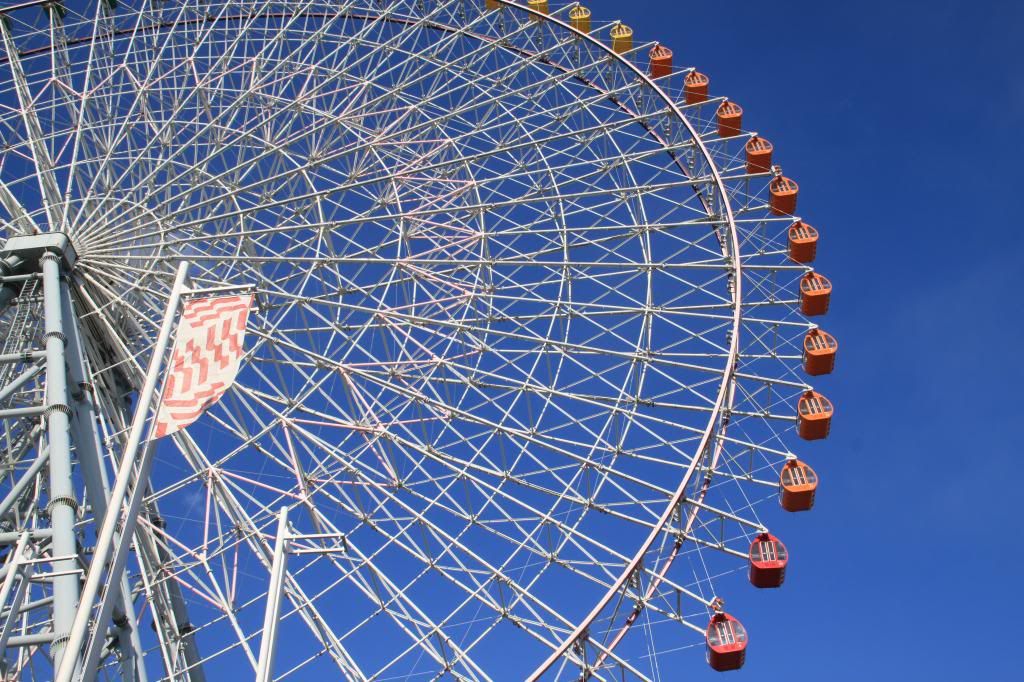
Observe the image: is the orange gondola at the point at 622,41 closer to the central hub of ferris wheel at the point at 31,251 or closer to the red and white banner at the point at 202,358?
the central hub of ferris wheel at the point at 31,251

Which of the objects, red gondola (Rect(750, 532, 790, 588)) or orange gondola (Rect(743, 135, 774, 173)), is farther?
orange gondola (Rect(743, 135, 774, 173))

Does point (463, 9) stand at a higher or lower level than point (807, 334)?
higher

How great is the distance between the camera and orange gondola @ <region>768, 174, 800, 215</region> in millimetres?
25109

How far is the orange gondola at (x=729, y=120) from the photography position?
26484 millimetres

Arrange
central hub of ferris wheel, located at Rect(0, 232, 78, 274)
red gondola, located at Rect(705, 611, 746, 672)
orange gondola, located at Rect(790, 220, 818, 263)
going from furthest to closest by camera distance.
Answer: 1. orange gondola, located at Rect(790, 220, 818, 263)
2. central hub of ferris wheel, located at Rect(0, 232, 78, 274)
3. red gondola, located at Rect(705, 611, 746, 672)

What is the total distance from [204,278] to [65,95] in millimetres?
6109

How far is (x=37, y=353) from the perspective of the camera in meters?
18.2

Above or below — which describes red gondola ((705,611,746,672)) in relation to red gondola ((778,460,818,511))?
below

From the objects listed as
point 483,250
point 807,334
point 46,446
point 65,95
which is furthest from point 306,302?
point 807,334

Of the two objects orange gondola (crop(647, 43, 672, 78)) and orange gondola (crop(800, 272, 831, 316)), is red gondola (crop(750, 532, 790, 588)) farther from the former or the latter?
orange gondola (crop(647, 43, 672, 78))

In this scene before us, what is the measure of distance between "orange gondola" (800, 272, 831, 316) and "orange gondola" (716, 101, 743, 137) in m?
4.60

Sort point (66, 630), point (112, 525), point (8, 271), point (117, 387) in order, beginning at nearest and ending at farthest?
point (112, 525)
point (66, 630)
point (8, 271)
point (117, 387)

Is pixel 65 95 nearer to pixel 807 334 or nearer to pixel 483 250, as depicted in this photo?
pixel 483 250

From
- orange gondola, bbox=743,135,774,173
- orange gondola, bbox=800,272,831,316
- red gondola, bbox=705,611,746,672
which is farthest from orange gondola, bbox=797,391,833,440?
orange gondola, bbox=743,135,774,173
